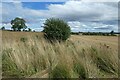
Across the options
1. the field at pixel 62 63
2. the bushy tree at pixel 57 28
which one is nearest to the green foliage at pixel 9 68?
the field at pixel 62 63

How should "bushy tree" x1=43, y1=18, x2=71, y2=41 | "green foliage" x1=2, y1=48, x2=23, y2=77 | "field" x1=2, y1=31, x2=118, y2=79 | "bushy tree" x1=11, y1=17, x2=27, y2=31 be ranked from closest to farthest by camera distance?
1. "field" x1=2, y1=31, x2=118, y2=79
2. "green foliage" x1=2, y1=48, x2=23, y2=77
3. "bushy tree" x1=43, y1=18, x2=71, y2=41
4. "bushy tree" x1=11, y1=17, x2=27, y2=31

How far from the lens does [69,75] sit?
6840 millimetres

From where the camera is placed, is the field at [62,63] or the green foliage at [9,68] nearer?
the field at [62,63]

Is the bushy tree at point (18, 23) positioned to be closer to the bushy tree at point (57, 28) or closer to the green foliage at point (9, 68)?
the bushy tree at point (57, 28)

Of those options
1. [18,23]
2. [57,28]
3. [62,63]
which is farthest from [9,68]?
[18,23]

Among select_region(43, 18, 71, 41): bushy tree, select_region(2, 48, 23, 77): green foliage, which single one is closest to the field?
select_region(2, 48, 23, 77): green foliage

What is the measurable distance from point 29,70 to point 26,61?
441 mm

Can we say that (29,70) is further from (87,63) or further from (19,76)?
(87,63)

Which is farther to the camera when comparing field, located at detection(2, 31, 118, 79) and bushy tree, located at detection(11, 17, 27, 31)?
bushy tree, located at detection(11, 17, 27, 31)

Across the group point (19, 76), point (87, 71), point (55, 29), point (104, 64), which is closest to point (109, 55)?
point (104, 64)

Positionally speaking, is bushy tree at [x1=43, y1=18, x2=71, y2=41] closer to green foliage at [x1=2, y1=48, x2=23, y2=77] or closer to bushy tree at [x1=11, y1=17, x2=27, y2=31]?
green foliage at [x1=2, y1=48, x2=23, y2=77]

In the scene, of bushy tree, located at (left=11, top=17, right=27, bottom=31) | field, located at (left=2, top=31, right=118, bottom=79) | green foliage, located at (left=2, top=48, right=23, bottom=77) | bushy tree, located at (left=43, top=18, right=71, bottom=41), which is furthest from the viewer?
bushy tree, located at (left=11, top=17, right=27, bottom=31)

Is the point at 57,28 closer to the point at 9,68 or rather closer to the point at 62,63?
the point at 9,68

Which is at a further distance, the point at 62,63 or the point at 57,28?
the point at 57,28
